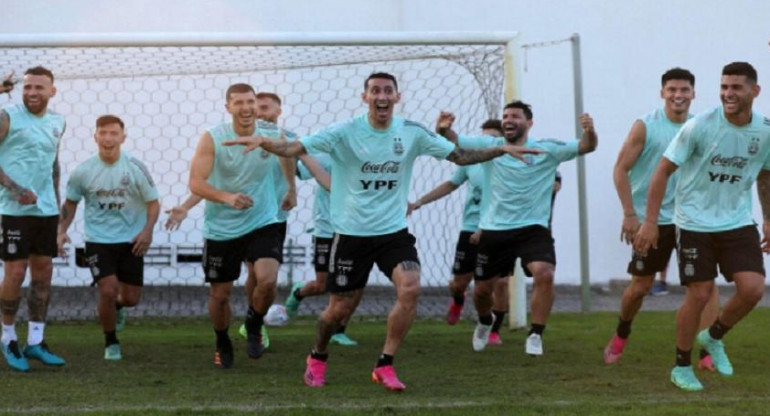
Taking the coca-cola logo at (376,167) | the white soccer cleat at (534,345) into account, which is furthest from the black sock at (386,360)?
the white soccer cleat at (534,345)

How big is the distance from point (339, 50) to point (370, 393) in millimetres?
7107

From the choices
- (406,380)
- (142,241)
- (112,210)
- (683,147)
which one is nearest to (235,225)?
(142,241)

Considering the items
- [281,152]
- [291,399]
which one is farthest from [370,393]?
[281,152]

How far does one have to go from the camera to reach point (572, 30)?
62.8 ft

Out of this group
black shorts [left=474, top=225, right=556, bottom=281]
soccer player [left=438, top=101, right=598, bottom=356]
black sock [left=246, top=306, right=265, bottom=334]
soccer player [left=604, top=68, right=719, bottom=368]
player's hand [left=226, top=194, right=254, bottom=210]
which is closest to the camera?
player's hand [left=226, top=194, right=254, bottom=210]

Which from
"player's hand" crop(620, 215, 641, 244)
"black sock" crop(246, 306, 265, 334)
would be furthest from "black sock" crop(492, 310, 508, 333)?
"player's hand" crop(620, 215, 641, 244)

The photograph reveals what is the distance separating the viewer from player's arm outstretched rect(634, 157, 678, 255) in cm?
859

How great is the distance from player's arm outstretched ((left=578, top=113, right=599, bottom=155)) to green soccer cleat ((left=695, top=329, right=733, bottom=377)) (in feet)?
5.93

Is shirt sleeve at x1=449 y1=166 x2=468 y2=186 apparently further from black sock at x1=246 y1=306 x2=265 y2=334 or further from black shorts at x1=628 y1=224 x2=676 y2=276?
black shorts at x1=628 y1=224 x2=676 y2=276

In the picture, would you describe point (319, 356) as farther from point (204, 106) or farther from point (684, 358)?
point (204, 106)

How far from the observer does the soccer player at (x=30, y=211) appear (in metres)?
10.1

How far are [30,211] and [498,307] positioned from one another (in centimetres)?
435

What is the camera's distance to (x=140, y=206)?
11.2m

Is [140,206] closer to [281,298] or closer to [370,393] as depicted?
[370,393]
